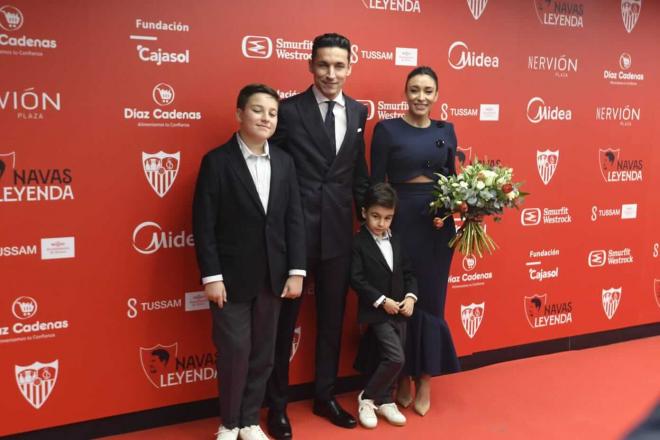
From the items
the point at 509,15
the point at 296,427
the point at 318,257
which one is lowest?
the point at 296,427

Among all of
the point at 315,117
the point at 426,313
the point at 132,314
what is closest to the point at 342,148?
the point at 315,117

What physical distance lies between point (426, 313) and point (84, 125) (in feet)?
6.54

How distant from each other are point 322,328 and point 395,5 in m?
1.85

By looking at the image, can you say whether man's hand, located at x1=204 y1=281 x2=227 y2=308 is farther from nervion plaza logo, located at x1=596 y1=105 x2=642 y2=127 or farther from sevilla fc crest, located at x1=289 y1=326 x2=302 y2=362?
nervion plaza logo, located at x1=596 y1=105 x2=642 y2=127

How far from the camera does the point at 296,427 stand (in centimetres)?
333

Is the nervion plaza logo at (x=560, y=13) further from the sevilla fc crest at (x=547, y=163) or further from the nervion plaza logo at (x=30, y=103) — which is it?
the nervion plaza logo at (x=30, y=103)

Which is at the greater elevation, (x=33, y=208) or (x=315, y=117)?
(x=315, y=117)

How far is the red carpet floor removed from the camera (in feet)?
10.7

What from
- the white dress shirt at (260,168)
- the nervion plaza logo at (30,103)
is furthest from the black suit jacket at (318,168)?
the nervion plaza logo at (30,103)

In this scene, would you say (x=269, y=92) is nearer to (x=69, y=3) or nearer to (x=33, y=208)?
(x=69, y=3)

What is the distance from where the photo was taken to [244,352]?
2.95 meters

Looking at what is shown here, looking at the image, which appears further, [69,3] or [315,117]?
[315,117]

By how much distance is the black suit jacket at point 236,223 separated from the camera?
2850 millimetres

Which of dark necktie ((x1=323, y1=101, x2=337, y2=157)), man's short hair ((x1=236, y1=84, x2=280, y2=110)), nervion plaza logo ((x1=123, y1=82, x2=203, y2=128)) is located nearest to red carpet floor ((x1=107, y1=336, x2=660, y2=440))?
dark necktie ((x1=323, y1=101, x2=337, y2=157))
